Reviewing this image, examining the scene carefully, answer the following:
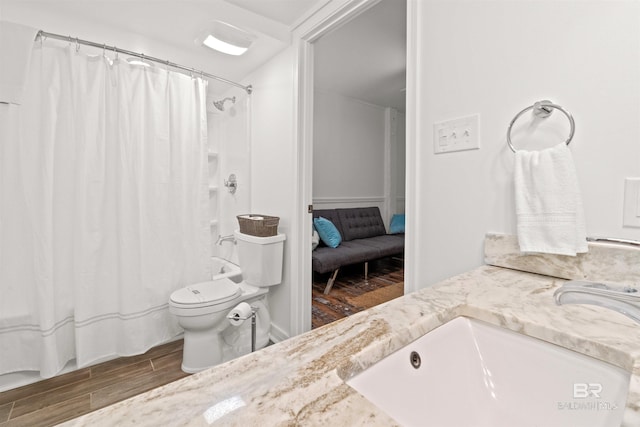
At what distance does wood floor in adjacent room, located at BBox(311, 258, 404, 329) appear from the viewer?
8.72ft

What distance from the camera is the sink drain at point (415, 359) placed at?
0.57 m

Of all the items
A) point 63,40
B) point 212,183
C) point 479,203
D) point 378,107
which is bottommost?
point 479,203

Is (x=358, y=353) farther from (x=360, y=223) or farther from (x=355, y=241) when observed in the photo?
(x=360, y=223)

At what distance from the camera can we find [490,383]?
632 millimetres

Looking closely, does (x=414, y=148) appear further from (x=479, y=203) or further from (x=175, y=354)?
(x=175, y=354)

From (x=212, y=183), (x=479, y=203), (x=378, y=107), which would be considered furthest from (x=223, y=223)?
Answer: (x=378, y=107)

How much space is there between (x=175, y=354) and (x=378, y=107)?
412 centimetres

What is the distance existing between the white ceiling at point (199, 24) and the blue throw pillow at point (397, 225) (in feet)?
7.77

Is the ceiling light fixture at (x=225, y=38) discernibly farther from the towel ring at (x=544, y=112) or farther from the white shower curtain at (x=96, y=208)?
the towel ring at (x=544, y=112)

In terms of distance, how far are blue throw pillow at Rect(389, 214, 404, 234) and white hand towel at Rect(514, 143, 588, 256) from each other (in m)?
3.52

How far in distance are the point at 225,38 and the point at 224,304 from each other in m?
1.68

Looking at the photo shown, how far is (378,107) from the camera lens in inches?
179

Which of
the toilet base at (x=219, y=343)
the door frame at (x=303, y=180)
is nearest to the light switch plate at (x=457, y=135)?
the door frame at (x=303, y=180)

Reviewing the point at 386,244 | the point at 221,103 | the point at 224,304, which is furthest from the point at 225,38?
the point at 386,244
